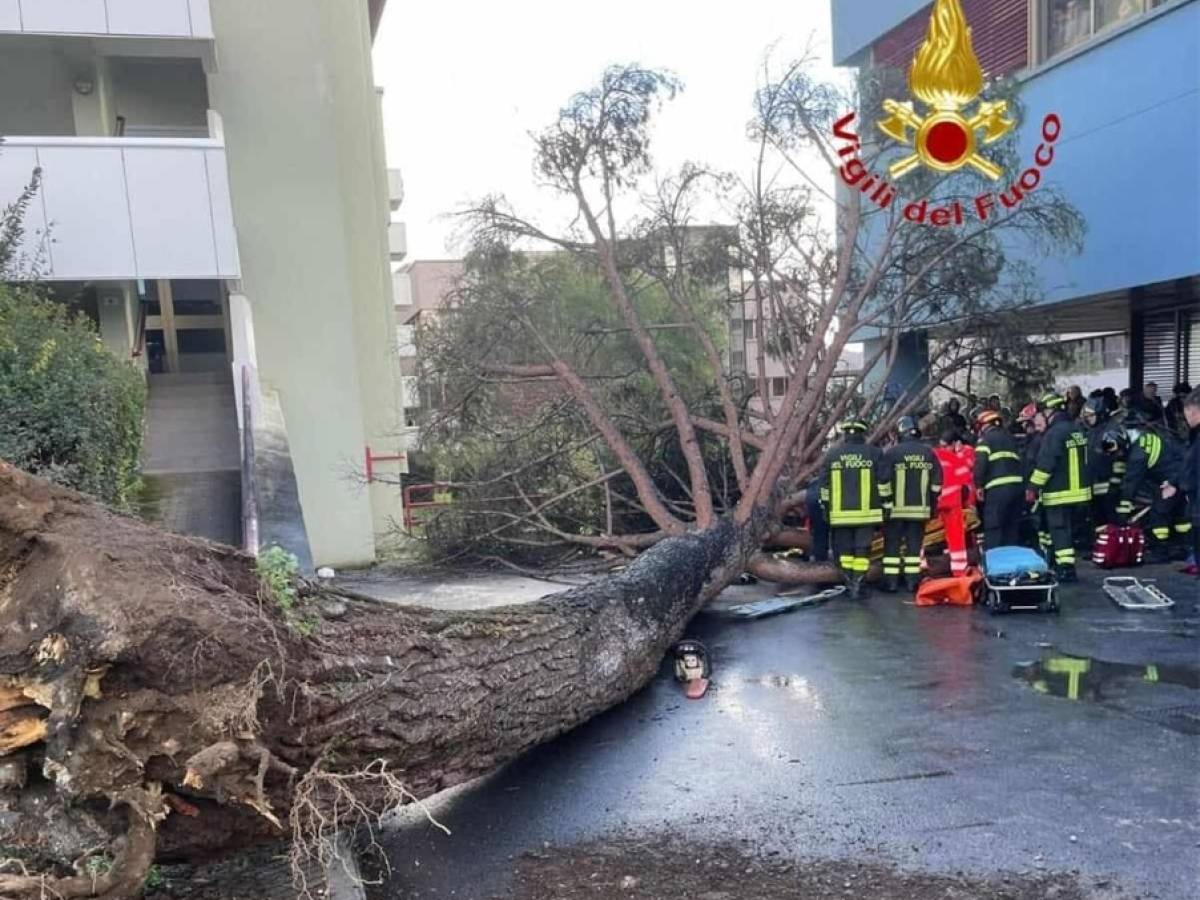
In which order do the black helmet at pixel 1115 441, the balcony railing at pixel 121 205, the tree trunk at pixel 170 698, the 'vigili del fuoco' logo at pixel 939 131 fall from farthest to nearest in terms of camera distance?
the 'vigili del fuoco' logo at pixel 939 131 < the balcony railing at pixel 121 205 < the black helmet at pixel 1115 441 < the tree trunk at pixel 170 698

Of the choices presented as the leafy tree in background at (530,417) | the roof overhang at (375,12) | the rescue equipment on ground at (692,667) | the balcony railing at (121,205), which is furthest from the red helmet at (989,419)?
the roof overhang at (375,12)

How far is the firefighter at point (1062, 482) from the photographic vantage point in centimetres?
705

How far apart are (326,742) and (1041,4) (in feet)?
39.5

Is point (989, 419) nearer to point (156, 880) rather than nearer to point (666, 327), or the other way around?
point (666, 327)

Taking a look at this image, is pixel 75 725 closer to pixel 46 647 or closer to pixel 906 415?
pixel 46 647

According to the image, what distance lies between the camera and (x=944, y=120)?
843 cm

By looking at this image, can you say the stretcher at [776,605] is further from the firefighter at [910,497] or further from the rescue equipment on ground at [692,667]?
the rescue equipment on ground at [692,667]

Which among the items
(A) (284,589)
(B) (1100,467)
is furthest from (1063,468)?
(A) (284,589)

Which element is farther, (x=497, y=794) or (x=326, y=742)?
(x=497, y=794)

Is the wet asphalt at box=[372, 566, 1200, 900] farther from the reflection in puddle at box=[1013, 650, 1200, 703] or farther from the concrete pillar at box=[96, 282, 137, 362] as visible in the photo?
the concrete pillar at box=[96, 282, 137, 362]

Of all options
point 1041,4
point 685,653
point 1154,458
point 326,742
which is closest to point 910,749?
point 685,653

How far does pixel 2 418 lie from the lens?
15.3ft

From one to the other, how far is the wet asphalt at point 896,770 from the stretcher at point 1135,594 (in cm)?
52

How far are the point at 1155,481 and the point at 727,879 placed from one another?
269 inches
